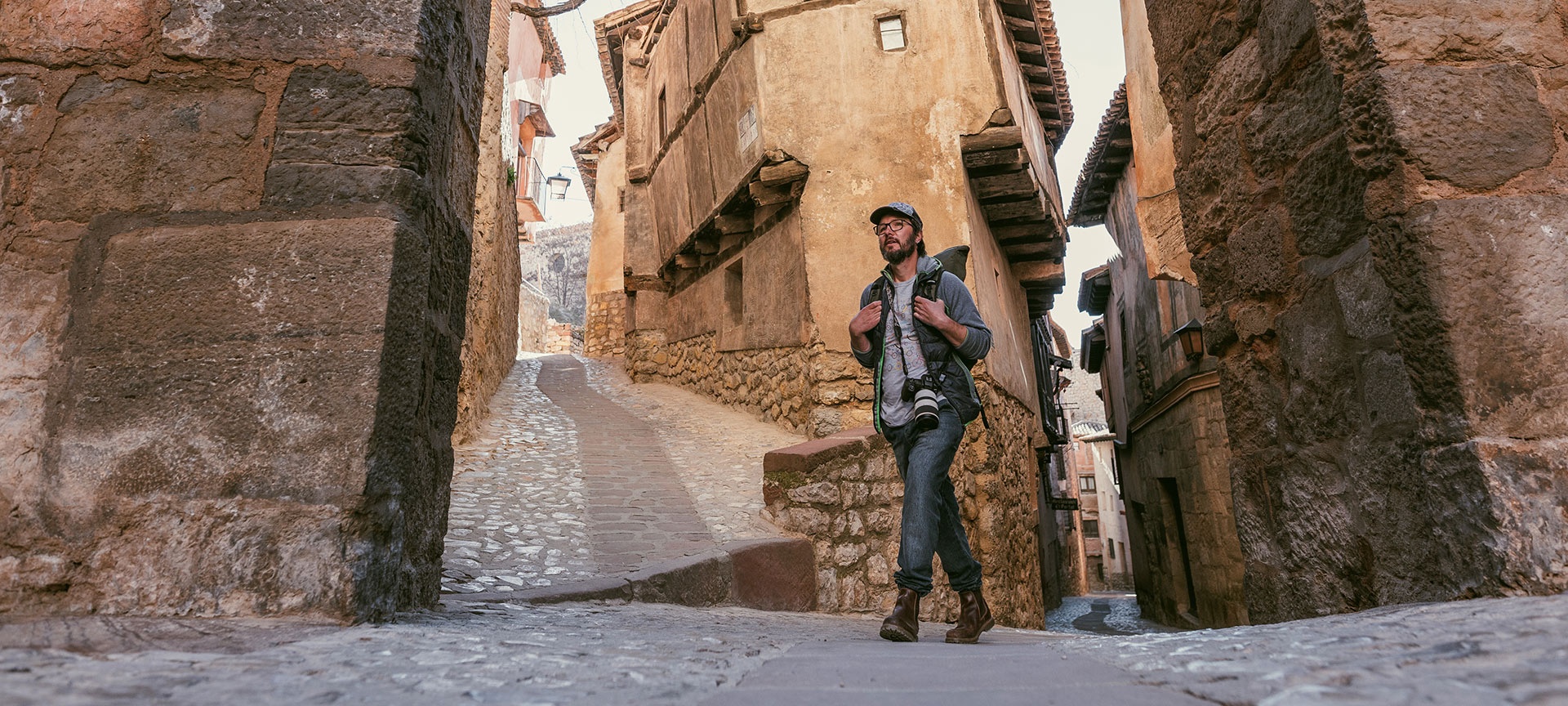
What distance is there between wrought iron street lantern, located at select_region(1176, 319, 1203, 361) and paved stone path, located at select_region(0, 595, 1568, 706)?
8204 millimetres

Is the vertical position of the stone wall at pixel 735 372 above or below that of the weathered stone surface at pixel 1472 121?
above

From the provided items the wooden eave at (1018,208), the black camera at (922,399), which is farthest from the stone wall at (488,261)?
the black camera at (922,399)

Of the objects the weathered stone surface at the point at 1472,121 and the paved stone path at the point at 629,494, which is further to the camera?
the paved stone path at the point at 629,494

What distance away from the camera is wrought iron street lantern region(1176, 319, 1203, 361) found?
30.2 ft

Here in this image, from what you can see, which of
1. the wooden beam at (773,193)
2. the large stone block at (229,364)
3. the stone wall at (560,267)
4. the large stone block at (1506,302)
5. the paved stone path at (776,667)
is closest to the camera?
the paved stone path at (776,667)

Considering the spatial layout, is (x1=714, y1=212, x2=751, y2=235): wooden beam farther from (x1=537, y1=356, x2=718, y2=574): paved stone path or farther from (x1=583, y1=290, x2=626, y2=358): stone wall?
(x1=583, y1=290, x2=626, y2=358): stone wall

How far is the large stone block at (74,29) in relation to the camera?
6.72ft

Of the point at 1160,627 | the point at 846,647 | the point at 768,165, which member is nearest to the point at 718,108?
the point at 768,165

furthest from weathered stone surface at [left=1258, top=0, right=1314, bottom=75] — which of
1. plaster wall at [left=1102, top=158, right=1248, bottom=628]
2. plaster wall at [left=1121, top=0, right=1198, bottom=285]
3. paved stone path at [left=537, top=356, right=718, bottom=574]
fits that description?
plaster wall at [left=1102, top=158, right=1248, bottom=628]

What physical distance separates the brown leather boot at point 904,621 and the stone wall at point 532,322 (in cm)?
2330

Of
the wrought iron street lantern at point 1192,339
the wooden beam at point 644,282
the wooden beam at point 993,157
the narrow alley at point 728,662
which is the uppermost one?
the wooden beam at point 644,282

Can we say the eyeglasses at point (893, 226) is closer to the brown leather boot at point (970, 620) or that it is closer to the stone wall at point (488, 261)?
the brown leather boot at point (970, 620)

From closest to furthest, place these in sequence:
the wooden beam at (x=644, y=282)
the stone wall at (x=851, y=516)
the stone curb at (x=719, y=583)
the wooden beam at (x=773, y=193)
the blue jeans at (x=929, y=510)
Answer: the blue jeans at (x=929, y=510)
the stone curb at (x=719, y=583)
the stone wall at (x=851, y=516)
the wooden beam at (x=773, y=193)
the wooden beam at (x=644, y=282)

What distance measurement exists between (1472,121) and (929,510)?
1765mm
